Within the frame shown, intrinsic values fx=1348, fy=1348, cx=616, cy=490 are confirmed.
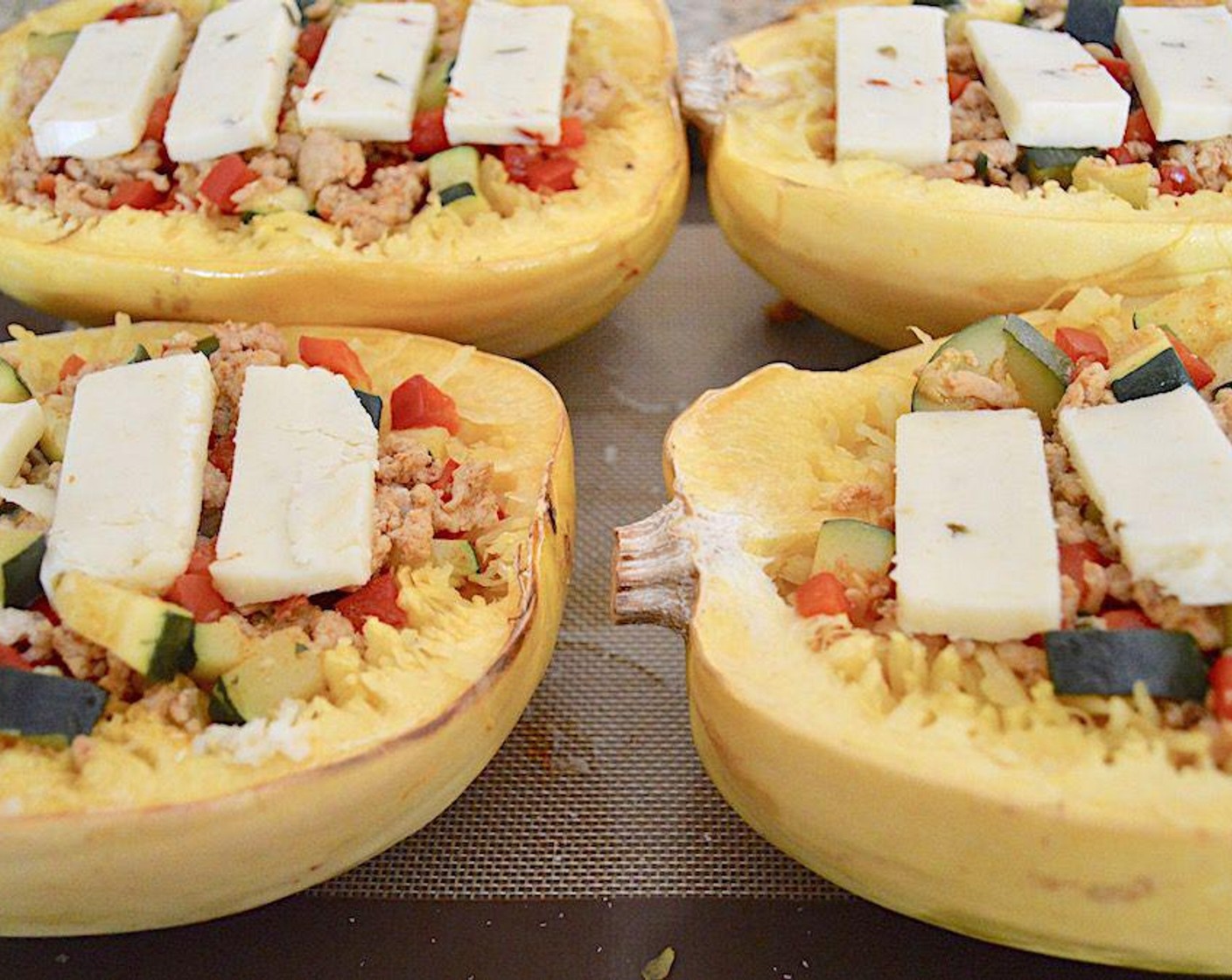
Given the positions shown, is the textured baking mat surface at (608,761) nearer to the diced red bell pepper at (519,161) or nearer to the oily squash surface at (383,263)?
the oily squash surface at (383,263)

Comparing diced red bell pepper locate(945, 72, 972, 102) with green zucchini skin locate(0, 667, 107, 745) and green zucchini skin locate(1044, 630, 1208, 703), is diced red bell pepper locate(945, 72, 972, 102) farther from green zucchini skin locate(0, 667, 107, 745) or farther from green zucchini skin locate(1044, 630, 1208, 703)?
green zucchini skin locate(0, 667, 107, 745)

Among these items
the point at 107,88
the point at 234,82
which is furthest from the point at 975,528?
the point at 107,88

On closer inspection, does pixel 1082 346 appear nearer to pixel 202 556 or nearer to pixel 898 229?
pixel 898 229

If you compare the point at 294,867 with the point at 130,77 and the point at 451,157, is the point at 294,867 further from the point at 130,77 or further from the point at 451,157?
the point at 130,77

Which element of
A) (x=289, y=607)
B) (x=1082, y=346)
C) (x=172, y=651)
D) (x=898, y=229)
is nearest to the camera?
(x=172, y=651)

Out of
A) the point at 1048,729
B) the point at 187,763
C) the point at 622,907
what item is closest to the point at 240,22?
the point at 187,763

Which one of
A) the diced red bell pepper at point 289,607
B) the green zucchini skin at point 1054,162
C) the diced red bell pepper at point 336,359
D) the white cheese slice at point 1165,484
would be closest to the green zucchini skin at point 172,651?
the diced red bell pepper at point 289,607

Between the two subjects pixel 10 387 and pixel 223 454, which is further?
pixel 10 387

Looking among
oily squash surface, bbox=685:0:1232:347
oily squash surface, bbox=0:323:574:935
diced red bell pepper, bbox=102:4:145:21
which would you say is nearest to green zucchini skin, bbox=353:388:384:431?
oily squash surface, bbox=0:323:574:935
